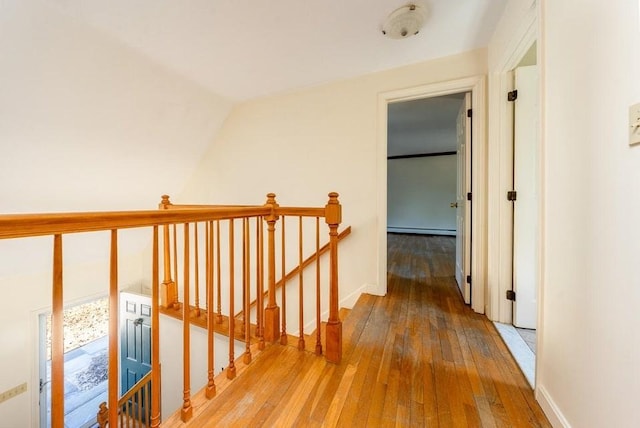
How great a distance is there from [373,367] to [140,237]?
4033 mm

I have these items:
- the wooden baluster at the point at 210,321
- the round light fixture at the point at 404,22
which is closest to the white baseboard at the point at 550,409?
the wooden baluster at the point at 210,321

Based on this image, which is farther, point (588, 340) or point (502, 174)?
point (502, 174)

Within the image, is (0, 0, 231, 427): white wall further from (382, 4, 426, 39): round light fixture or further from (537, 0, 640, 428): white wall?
(537, 0, 640, 428): white wall

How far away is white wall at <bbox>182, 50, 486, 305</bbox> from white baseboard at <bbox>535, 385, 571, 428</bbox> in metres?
1.38

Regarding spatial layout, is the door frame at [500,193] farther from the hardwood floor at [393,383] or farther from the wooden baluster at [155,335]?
the wooden baluster at [155,335]

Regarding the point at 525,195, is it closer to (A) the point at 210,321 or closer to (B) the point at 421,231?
(A) the point at 210,321

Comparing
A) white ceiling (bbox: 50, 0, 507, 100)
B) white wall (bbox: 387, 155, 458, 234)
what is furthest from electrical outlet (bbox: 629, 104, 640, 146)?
white wall (bbox: 387, 155, 458, 234)

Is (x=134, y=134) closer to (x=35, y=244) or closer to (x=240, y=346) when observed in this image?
(x=35, y=244)

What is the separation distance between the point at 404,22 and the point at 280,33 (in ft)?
2.87

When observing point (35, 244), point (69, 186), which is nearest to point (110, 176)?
point (69, 186)

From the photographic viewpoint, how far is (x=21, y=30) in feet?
5.15

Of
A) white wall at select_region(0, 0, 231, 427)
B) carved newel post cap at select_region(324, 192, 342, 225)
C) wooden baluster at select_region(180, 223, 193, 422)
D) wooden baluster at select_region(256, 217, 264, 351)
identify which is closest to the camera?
wooden baluster at select_region(180, 223, 193, 422)

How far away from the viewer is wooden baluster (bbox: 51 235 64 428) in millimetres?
706

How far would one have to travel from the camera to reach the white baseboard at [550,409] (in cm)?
101
